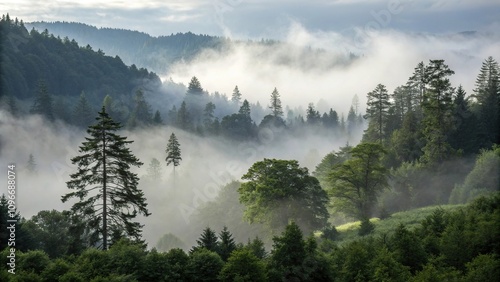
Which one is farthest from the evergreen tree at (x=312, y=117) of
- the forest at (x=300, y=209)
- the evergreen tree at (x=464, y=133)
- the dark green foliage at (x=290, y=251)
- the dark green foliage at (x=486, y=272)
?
the dark green foliage at (x=486, y=272)

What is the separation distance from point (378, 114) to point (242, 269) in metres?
60.9

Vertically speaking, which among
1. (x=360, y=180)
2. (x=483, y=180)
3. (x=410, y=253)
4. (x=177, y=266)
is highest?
(x=360, y=180)

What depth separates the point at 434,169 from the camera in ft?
194

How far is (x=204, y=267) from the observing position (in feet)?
81.2

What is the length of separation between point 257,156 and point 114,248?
140 m

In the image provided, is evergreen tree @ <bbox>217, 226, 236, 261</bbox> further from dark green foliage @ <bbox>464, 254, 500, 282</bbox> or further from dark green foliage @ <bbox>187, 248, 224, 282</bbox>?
dark green foliage @ <bbox>464, 254, 500, 282</bbox>

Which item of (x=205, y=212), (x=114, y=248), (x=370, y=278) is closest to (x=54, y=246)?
(x=114, y=248)

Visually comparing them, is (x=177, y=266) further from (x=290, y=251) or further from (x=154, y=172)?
(x=154, y=172)

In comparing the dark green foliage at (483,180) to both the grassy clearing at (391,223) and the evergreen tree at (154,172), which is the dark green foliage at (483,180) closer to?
the grassy clearing at (391,223)

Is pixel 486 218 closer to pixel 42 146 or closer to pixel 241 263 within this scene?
pixel 241 263

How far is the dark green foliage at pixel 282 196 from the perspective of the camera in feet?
164

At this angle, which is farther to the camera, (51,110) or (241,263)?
(51,110)

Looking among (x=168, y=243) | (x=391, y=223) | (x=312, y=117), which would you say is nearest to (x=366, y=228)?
(x=391, y=223)

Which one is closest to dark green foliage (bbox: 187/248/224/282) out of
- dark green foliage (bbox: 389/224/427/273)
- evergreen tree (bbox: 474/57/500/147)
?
dark green foliage (bbox: 389/224/427/273)
